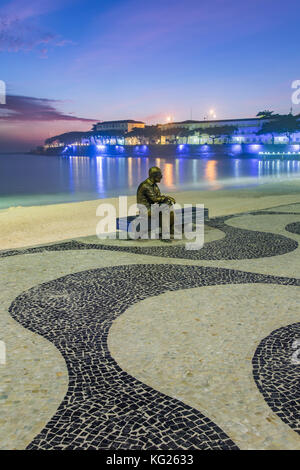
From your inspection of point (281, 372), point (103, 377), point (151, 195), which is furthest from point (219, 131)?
point (103, 377)

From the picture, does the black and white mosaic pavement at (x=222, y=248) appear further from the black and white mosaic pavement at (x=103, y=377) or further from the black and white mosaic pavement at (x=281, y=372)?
the black and white mosaic pavement at (x=281, y=372)

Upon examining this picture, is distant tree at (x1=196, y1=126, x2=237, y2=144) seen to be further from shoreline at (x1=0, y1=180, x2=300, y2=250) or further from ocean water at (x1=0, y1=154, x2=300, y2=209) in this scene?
shoreline at (x1=0, y1=180, x2=300, y2=250)

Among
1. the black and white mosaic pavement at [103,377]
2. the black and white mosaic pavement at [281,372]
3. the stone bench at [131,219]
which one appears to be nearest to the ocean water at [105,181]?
the stone bench at [131,219]

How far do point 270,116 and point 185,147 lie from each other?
3177cm

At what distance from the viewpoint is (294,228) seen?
11.7m

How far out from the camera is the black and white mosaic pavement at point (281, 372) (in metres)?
3.62

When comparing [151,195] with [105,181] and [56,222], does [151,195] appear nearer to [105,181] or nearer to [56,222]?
[56,222]

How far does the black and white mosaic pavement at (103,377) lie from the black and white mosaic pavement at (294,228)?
174 inches

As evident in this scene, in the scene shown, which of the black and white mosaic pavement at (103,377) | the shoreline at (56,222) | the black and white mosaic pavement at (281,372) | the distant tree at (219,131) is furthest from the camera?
the distant tree at (219,131)

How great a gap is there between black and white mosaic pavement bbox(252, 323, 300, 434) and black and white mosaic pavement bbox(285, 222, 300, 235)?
640 cm

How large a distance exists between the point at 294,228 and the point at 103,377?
883 cm

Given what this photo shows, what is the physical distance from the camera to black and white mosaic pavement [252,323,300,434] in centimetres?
362
